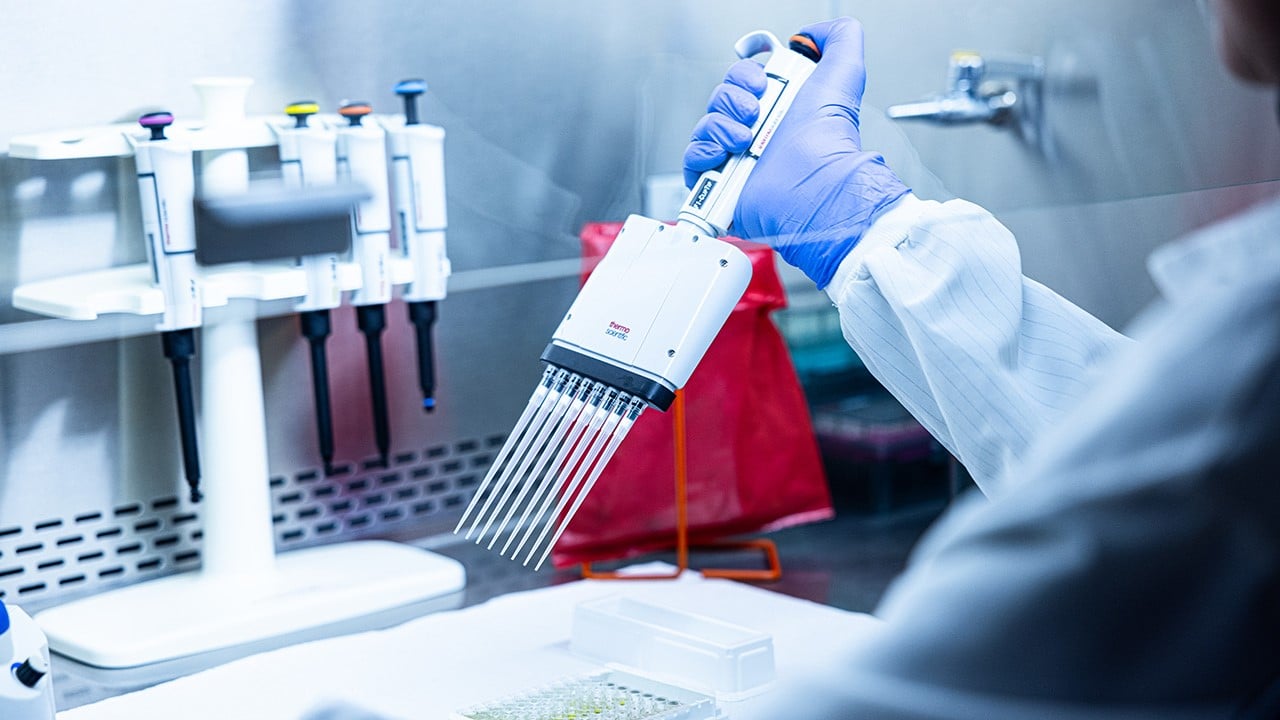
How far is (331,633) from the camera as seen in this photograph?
4.30ft

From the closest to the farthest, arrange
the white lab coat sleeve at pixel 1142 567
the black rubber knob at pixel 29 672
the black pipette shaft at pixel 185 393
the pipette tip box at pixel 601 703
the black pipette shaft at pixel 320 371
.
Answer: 1. the white lab coat sleeve at pixel 1142 567
2. the black rubber knob at pixel 29 672
3. the pipette tip box at pixel 601 703
4. the black pipette shaft at pixel 185 393
5. the black pipette shaft at pixel 320 371

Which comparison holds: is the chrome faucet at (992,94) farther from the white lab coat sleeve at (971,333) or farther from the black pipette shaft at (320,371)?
the black pipette shaft at (320,371)

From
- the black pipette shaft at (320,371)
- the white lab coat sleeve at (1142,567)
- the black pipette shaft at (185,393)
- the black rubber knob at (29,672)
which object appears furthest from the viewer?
the black pipette shaft at (320,371)

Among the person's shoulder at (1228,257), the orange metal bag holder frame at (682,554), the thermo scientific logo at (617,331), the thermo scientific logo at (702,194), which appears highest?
the thermo scientific logo at (702,194)

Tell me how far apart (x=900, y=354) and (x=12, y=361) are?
880mm

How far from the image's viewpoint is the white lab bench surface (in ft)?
3.65

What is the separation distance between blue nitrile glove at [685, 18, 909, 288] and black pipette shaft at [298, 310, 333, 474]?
51cm

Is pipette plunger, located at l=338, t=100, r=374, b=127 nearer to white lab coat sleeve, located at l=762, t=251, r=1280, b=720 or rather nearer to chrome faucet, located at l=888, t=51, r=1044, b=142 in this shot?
chrome faucet, located at l=888, t=51, r=1044, b=142

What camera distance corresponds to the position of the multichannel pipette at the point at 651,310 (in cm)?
98

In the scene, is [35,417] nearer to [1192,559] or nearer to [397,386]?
[397,386]

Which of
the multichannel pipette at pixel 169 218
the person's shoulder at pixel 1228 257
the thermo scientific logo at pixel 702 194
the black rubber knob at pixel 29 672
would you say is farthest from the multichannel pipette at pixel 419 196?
the person's shoulder at pixel 1228 257

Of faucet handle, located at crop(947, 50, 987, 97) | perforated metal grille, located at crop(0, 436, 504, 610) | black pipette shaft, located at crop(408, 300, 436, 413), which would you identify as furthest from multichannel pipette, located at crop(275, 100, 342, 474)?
faucet handle, located at crop(947, 50, 987, 97)

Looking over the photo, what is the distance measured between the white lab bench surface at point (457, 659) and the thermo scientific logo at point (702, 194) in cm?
40

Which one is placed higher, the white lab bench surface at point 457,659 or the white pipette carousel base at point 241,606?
the white pipette carousel base at point 241,606
